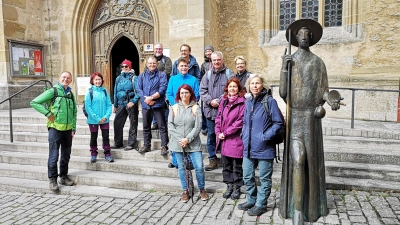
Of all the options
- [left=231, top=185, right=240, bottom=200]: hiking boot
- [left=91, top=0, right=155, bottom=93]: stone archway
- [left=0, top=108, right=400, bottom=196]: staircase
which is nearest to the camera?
[left=231, top=185, right=240, bottom=200]: hiking boot

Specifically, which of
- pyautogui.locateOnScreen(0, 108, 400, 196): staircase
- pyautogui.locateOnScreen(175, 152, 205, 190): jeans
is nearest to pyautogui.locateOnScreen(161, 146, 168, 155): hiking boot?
pyautogui.locateOnScreen(0, 108, 400, 196): staircase

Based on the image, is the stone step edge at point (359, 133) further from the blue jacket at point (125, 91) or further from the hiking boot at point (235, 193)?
the blue jacket at point (125, 91)

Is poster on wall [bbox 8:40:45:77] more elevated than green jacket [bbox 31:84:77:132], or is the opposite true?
poster on wall [bbox 8:40:45:77]

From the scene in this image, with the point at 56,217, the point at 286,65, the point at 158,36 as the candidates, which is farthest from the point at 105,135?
the point at 158,36

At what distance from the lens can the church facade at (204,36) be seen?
835 cm

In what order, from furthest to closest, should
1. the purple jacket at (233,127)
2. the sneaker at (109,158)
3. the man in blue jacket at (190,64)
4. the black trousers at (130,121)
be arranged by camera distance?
the black trousers at (130,121) → the sneaker at (109,158) → the man in blue jacket at (190,64) → the purple jacket at (233,127)

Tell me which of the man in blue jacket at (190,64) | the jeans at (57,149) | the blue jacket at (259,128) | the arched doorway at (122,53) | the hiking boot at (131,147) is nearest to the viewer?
the blue jacket at (259,128)

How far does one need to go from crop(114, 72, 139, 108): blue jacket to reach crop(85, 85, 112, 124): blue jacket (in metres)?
0.28

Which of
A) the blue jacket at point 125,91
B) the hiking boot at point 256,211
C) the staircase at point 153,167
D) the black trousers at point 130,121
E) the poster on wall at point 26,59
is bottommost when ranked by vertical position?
the hiking boot at point 256,211

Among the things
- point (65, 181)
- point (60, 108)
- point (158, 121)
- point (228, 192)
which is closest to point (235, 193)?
point (228, 192)

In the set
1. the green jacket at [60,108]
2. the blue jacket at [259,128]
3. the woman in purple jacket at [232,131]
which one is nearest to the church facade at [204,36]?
the green jacket at [60,108]

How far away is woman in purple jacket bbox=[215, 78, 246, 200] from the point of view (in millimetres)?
4141

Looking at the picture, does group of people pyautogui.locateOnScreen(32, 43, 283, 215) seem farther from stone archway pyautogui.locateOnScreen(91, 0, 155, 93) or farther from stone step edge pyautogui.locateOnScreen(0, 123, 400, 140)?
stone archway pyautogui.locateOnScreen(91, 0, 155, 93)

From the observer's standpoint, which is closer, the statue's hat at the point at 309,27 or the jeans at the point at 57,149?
the statue's hat at the point at 309,27
